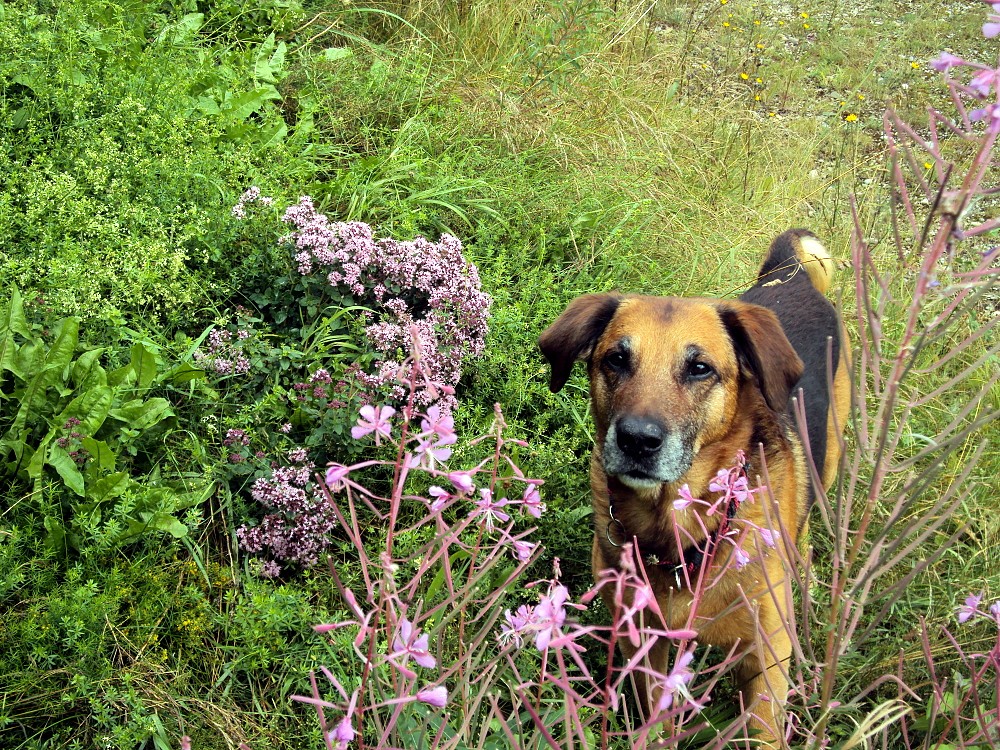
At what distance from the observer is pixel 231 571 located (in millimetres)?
2965

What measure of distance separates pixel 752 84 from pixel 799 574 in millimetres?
6756

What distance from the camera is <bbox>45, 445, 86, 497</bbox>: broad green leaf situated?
2.77 m

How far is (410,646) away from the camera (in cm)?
98

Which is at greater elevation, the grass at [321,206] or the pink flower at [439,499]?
the pink flower at [439,499]

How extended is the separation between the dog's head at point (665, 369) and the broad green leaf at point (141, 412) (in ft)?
4.44

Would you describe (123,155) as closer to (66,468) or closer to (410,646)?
(66,468)

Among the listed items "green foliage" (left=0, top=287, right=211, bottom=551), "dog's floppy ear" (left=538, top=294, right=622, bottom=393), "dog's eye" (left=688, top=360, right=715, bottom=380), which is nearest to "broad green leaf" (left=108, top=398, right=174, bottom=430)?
"green foliage" (left=0, top=287, right=211, bottom=551)

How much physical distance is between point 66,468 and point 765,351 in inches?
90.1

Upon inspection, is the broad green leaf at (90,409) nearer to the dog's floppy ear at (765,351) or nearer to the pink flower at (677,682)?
the dog's floppy ear at (765,351)

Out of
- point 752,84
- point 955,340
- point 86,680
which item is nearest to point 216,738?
point 86,680

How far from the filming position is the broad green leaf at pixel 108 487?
2.78 meters

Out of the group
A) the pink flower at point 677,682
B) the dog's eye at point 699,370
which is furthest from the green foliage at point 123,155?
the pink flower at point 677,682

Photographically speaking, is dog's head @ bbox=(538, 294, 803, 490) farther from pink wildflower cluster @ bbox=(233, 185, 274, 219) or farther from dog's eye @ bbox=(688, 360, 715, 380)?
pink wildflower cluster @ bbox=(233, 185, 274, 219)

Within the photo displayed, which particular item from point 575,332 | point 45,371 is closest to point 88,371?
point 45,371
